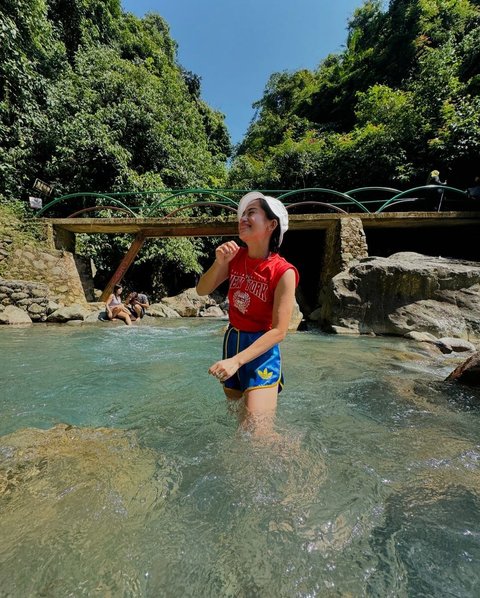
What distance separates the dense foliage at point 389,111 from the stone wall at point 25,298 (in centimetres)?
1237

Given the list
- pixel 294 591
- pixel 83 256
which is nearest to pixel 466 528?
pixel 294 591

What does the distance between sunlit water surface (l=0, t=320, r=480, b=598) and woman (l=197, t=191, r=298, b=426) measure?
256 millimetres

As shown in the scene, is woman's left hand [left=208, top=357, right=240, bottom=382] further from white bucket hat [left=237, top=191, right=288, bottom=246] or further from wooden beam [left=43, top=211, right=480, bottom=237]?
wooden beam [left=43, top=211, right=480, bottom=237]

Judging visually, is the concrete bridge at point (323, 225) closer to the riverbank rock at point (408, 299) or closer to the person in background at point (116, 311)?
the person in background at point (116, 311)

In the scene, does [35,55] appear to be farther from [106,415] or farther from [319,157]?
[106,415]

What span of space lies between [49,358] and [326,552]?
417cm

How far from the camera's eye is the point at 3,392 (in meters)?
2.70

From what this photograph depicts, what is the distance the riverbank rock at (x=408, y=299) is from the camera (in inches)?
250

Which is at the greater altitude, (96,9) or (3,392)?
(96,9)

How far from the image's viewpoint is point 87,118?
40.3 feet

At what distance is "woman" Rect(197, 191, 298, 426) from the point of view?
5.60 ft

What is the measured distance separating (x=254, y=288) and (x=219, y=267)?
28 cm

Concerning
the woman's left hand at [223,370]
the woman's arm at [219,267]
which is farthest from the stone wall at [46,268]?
the woman's left hand at [223,370]

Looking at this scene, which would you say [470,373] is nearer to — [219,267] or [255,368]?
[255,368]
